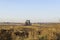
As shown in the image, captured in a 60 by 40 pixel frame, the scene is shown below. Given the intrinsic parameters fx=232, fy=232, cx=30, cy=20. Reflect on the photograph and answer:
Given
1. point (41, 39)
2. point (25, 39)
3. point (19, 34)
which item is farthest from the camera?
point (19, 34)

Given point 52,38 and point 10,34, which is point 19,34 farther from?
point 52,38

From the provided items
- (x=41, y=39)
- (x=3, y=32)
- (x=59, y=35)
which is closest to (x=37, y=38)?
(x=41, y=39)

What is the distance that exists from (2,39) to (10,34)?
2463 millimetres

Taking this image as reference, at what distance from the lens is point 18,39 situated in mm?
38312

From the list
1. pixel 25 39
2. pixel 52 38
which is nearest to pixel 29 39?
pixel 25 39

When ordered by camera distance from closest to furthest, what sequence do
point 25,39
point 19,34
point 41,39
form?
point 41,39 < point 25,39 < point 19,34

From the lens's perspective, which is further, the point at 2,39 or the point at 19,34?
the point at 19,34

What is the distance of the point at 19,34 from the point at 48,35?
7.53 metres

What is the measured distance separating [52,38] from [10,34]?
25.1 feet

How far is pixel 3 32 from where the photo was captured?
39750mm

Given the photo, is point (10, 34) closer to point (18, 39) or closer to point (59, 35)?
point (18, 39)

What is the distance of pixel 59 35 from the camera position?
122 ft

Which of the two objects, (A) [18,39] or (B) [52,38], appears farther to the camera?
(A) [18,39]

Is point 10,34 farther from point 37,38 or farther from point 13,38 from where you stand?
point 37,38
